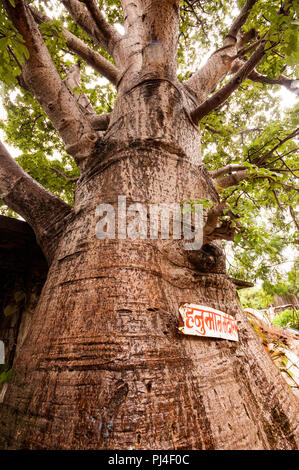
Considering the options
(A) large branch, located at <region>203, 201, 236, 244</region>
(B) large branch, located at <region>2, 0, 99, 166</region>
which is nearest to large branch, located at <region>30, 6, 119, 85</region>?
(B) large branch, located at <region>2, 0, 99, 166</region>

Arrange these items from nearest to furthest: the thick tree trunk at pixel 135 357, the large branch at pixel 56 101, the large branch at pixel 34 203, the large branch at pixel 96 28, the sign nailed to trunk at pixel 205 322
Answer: the thick tree trunk at pixel 135 357 < the sign nailed to trunk at pixel 205 322 < the large branch at pixel 34 203 < the large branch at pixel 56 101 < the large branch at pixel 96 28

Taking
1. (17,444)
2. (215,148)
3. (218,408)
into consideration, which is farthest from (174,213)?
(215,148)

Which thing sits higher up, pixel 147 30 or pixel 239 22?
pixel 239 22

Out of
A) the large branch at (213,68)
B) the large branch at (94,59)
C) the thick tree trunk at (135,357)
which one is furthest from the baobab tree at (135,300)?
the large branch at (94,59)

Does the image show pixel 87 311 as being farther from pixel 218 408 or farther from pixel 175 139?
pixel 175 139

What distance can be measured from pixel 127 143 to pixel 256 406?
1.68 metres

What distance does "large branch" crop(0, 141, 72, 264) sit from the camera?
162cm

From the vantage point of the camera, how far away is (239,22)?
232 centimetres

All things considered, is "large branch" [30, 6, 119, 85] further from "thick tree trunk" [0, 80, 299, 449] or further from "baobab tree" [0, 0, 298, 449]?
"thick tree trunk" [0, 80, 299, 449]

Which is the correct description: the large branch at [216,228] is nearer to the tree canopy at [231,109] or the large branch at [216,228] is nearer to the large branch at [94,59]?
the tree canopy at [231,109]

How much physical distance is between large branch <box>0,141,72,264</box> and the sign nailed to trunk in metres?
1.04

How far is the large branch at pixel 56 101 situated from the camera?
1726 mm

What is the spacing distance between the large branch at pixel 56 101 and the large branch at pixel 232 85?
2.93 ft

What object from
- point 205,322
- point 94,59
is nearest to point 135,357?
point 205,322
